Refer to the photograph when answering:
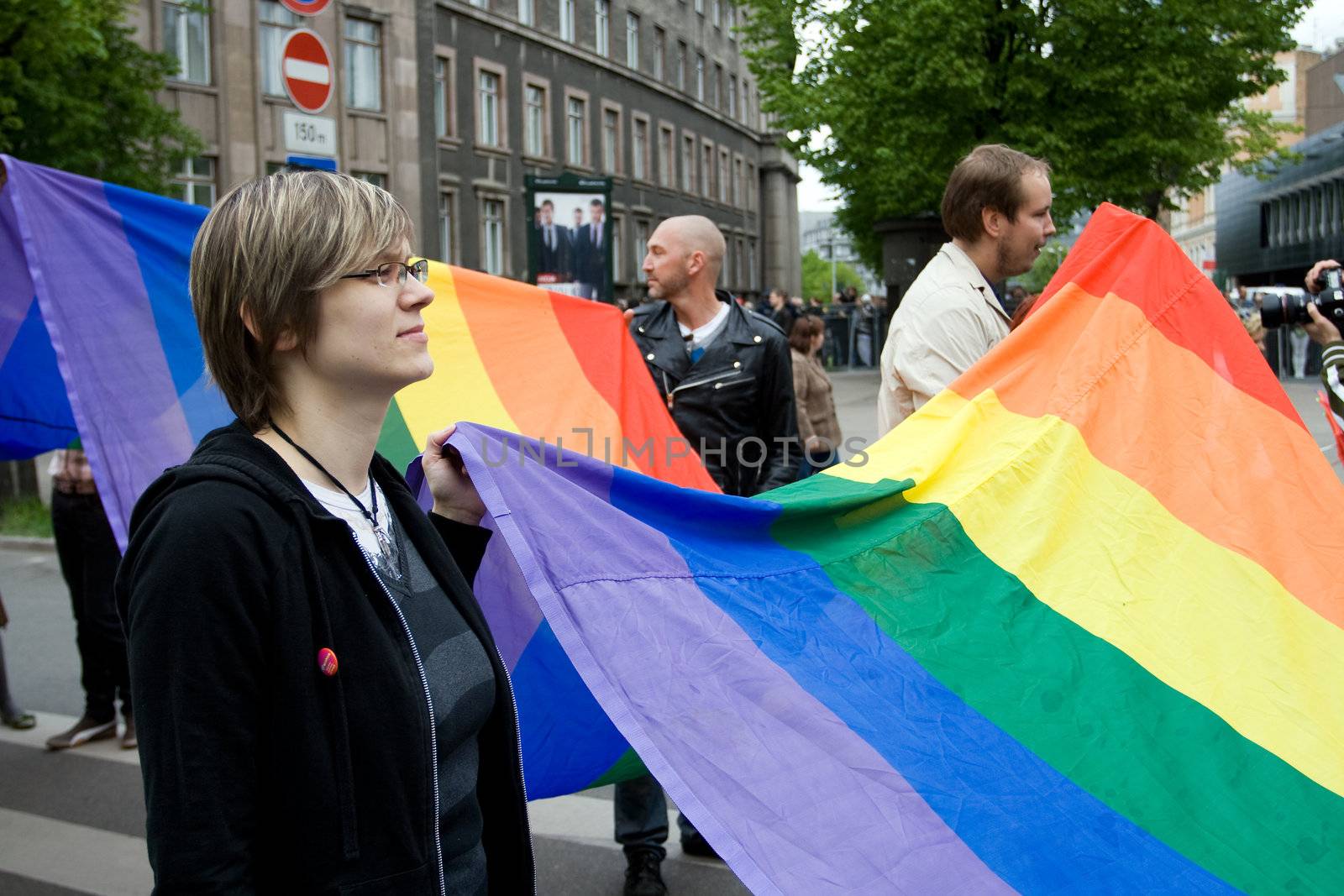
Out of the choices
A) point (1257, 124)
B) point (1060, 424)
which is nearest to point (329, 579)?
point (1060, 424)

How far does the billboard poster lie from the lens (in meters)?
17.0

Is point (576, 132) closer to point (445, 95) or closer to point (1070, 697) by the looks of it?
point (445, 95)

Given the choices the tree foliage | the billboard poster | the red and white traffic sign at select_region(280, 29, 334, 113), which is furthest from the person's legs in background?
the tree foliage

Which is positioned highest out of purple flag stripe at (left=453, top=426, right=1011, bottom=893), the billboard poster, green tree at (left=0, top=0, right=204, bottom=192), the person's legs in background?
green tree at (left=0, top=0, right=204, bottom=192)

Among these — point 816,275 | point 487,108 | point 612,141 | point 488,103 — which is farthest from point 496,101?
point 816,275

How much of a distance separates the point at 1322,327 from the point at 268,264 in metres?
3.85

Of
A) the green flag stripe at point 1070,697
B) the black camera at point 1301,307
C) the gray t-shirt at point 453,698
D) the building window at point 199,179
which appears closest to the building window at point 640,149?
the building window at point 199,179

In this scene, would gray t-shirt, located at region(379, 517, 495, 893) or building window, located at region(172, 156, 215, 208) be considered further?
building window, located at region(172, 156, 215, 208)

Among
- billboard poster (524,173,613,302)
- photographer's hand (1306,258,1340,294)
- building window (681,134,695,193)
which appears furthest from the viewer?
building window (681,134,695,193)

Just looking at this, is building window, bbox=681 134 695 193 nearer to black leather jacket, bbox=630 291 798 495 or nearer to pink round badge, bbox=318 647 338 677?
black leather jacket, bbox=630 291 798 495

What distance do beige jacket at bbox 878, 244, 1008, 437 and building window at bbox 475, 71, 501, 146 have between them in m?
32.4

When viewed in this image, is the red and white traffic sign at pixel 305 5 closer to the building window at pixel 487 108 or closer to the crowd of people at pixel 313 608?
the crowd of people at pixel 313 608

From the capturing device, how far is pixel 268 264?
1880 mm

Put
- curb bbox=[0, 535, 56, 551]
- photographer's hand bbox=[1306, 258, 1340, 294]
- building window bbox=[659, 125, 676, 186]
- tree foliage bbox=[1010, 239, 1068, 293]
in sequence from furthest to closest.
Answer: tree foliage bbox=[1010, 239, 1068, 293] < building window bbox=[659, 125, 676, 186] < curb bbox=[0, 535, 56, 551] < photographer's hand bbox=[1306, 258, 1340, 294]
